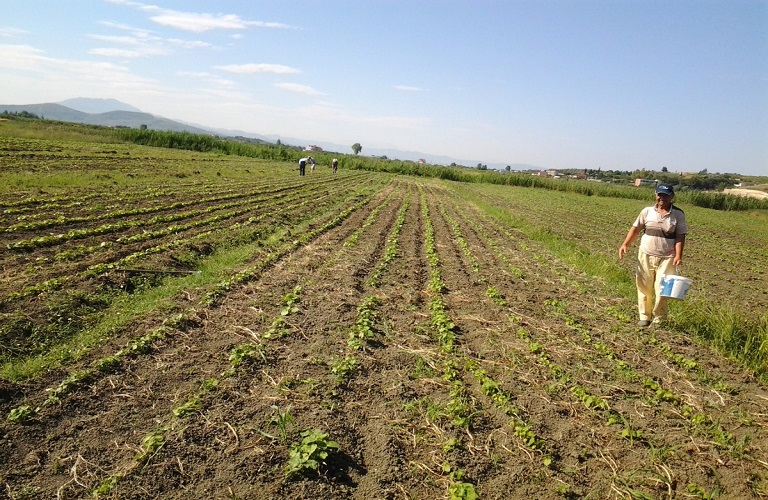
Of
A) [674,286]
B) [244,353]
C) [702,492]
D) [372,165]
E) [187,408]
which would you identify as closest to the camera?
[702,492]

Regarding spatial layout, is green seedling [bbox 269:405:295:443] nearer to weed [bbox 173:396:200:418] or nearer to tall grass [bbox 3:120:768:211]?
weed [bbox 173:396:200:418]

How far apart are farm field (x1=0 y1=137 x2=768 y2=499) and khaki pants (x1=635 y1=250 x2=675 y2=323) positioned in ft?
1.08

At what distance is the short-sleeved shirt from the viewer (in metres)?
7.02

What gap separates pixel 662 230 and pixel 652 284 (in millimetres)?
986

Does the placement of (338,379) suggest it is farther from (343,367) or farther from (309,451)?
(309,451)

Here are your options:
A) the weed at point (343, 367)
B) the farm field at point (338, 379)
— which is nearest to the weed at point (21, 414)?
the farm field at point (338, 379)

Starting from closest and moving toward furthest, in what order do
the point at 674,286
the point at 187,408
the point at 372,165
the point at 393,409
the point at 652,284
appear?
the point at 187,408
the point at 393,409
the point at 674,286
the point at 652,284
the point at 372,165

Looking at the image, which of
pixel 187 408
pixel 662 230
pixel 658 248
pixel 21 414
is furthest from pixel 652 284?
pixel 21 414

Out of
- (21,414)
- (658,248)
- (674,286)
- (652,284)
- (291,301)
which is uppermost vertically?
(658,248)

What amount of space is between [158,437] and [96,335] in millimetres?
2671

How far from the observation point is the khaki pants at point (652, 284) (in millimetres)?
7148

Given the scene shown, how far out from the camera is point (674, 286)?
6.64 m

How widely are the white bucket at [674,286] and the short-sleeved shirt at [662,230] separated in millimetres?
488

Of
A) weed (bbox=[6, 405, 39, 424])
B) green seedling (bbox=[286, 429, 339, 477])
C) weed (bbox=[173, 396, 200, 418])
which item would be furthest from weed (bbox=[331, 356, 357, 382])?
weed (bbox=[6, 405, 39, 424])
